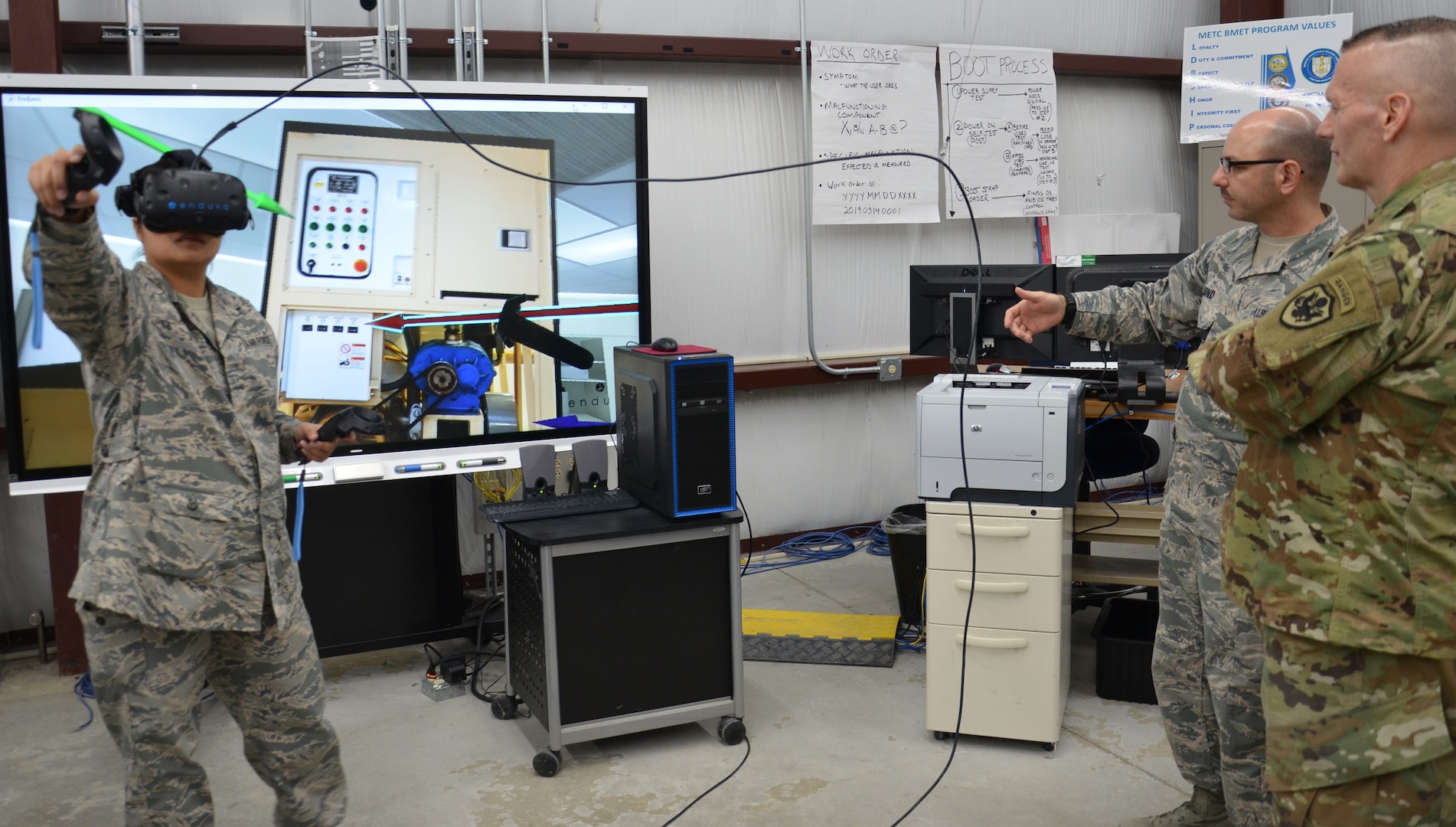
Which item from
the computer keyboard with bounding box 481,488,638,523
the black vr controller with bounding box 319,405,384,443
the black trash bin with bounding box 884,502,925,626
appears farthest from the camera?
the black trash bin with bounding box 884,502,925,626

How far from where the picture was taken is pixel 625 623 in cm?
289

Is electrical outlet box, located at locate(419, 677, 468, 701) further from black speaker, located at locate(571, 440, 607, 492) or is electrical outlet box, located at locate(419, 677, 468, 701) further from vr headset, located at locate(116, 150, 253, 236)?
vr headset, located at locate(116, 150, 253, 236)

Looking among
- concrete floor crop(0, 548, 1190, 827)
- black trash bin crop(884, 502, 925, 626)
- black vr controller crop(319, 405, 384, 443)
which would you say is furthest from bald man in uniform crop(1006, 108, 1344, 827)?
black vr controller crop(319, 405, 384, 443)

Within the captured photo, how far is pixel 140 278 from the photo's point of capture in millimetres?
1883

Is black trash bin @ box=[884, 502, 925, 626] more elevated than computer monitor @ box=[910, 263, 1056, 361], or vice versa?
computer monitor @ box=[910, 263, 1056, 361]

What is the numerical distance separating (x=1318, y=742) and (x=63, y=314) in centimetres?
187

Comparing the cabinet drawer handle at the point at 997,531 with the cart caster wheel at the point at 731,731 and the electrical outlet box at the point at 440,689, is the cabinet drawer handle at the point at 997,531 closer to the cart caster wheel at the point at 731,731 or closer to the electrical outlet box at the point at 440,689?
the cart caster wheel at the point at 731,731

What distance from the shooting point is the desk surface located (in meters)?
2.78

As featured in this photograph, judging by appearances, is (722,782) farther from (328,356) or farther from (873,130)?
(873,130)

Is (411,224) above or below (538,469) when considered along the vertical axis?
above

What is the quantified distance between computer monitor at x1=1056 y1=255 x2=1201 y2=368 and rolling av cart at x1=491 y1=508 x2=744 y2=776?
1187mm

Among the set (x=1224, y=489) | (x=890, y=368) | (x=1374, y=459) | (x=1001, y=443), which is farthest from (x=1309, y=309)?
(x=890, y=368)

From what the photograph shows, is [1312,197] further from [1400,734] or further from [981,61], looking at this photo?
[981,61]

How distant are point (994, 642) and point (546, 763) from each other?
3.81ft
